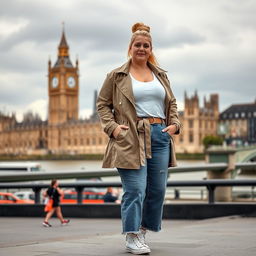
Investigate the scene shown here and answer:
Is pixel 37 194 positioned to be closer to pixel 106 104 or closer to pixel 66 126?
pixel 106 104

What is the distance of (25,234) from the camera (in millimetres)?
6355

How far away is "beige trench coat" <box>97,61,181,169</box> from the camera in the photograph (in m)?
4.21

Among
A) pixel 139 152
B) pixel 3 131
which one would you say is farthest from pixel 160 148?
pixel 3 131

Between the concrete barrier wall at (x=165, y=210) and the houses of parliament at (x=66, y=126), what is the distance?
374 ft

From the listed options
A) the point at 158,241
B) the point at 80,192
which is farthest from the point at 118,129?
the point at 80,192

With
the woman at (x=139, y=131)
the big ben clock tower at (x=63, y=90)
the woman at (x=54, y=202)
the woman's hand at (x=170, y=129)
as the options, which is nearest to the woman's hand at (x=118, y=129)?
the woman at (x=139, y=131)

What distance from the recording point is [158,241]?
4781 mm

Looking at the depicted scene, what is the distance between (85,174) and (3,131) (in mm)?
155286

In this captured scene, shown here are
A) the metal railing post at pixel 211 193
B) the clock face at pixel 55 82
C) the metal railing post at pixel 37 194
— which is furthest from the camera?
the clock face at pixel 55 82

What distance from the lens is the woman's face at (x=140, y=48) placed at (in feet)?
14.5

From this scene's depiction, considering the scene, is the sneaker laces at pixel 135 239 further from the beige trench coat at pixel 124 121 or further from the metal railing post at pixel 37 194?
the metal railing post at pixel 37 194

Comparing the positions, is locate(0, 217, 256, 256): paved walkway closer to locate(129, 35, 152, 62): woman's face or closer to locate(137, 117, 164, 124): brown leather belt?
locate(137, 117, 164, 124): brown leather belt

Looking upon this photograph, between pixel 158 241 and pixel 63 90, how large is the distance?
509 ft

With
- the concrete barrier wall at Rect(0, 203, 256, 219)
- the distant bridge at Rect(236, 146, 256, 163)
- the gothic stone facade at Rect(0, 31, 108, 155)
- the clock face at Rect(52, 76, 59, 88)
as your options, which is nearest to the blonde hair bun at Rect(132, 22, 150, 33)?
the concrete barrier wall at Rect(0, 203, 256, 219)
